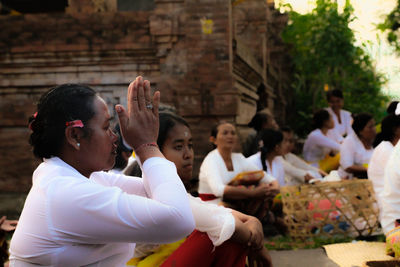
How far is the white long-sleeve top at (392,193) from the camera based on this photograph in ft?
10.0

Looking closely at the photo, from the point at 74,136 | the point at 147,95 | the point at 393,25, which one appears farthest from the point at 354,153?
the point at 393,25

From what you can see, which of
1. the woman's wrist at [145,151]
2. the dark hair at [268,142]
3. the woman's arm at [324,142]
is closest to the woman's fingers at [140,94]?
the woman's wrist at [145,151]

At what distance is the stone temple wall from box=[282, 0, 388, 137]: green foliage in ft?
19.3

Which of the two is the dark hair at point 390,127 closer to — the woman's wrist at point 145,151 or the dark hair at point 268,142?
the dark hair at point 268,142

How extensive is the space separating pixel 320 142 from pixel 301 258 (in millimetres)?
2971

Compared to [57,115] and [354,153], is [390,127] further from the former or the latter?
[57,115]

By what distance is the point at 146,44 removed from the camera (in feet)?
20.0

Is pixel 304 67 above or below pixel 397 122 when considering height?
above

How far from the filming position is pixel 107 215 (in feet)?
4.33

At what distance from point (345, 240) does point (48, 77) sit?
188 inches

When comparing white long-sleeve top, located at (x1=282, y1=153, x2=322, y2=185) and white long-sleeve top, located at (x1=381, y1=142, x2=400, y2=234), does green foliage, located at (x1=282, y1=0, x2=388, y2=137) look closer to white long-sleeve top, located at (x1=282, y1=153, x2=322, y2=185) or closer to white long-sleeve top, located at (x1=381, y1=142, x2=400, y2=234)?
white long-sleeve top, located at (x1=282, y1=153, x2=322, y2=185)

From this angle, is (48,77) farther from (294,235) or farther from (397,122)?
(397,122)

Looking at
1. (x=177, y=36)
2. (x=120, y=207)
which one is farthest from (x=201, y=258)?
(x=177, y=36)

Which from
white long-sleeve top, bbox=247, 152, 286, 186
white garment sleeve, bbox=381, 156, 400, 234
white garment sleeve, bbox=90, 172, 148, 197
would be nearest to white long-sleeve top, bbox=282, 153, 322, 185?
white long-sleeve top, bbox=247, 152, 286, 186
